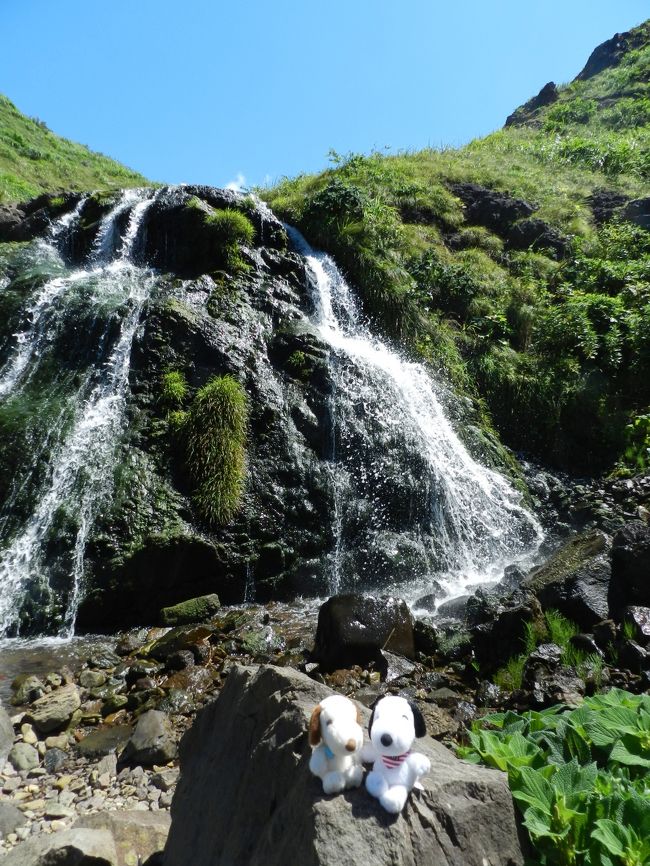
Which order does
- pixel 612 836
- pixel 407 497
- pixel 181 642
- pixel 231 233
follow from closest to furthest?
pixel 612 836 → pixel 181 642 → pixel 407 497 → pixel 231 233

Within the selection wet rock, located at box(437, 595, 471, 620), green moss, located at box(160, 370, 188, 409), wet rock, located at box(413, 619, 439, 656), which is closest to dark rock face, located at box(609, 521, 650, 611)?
wet rock, located at box(413, 619, 439, 656)

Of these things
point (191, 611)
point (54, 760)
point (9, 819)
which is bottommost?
point (9, 819)

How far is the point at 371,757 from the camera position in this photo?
6.51ft

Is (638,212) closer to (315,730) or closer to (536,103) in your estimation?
(315,730)

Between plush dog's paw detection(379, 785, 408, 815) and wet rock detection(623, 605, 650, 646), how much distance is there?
356 cm

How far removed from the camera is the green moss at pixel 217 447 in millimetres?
8047

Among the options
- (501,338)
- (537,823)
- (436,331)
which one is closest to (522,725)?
(537,823)

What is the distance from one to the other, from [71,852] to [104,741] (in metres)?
1.90

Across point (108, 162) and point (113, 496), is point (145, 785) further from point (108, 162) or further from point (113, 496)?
point (108, 162)

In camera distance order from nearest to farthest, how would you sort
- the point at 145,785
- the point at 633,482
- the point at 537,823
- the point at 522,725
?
the point at 537,823 < the point at 522,725 < the point at 145,785 < the point at 633,482

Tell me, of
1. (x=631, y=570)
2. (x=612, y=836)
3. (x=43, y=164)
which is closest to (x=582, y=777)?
(x=612, y=836)

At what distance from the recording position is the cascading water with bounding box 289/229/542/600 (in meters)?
8.60

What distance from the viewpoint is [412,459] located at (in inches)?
381

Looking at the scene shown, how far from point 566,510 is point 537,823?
30.4ft
